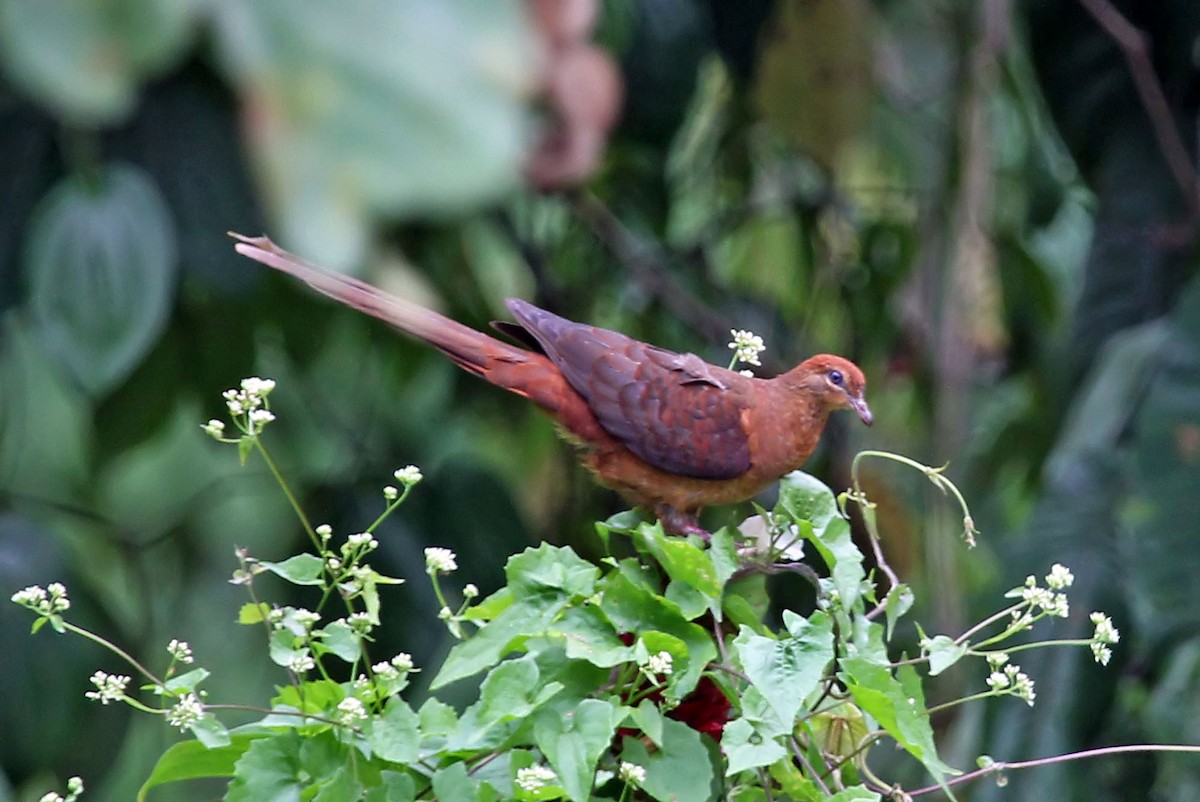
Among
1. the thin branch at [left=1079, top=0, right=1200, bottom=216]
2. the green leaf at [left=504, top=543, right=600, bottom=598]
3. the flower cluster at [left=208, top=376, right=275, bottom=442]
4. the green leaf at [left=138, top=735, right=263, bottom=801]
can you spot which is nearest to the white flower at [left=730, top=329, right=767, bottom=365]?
the green leaf at [left=504, top=543, right=600, bottom=598]

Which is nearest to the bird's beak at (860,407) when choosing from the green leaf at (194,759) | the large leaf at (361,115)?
the green leaf at (194,759)

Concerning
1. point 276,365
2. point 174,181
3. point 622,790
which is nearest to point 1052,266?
point 276,365

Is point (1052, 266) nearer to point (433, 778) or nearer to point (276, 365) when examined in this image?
point (276, 365)

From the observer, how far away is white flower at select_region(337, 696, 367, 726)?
1.01m

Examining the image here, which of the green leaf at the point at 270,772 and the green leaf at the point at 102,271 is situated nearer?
Result: the green leaf at the point at 270,772

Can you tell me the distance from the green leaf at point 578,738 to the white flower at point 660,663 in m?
0.04

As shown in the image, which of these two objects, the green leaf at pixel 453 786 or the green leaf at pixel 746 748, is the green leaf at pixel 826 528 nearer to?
the green leaf at pixel 746 748

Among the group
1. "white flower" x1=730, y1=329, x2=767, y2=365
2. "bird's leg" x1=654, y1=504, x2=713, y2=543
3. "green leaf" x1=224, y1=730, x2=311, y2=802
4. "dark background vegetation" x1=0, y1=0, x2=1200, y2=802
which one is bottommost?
"dark background vegetation" x1=0, y1=0, x2=1200, y2=802

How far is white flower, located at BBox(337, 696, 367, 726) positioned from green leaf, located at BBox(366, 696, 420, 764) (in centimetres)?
1

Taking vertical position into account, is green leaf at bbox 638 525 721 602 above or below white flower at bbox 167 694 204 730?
above

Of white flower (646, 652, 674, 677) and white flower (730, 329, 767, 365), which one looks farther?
white flower (730, 329, 767, 365)

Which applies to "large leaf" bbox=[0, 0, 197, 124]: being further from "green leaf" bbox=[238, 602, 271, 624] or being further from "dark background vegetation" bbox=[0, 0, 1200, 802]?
"dark background vegetation" bbox=[0, 0, 1200, 802]

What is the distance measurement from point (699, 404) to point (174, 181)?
1023 mm

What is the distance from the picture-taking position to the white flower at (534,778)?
0.96 meters
